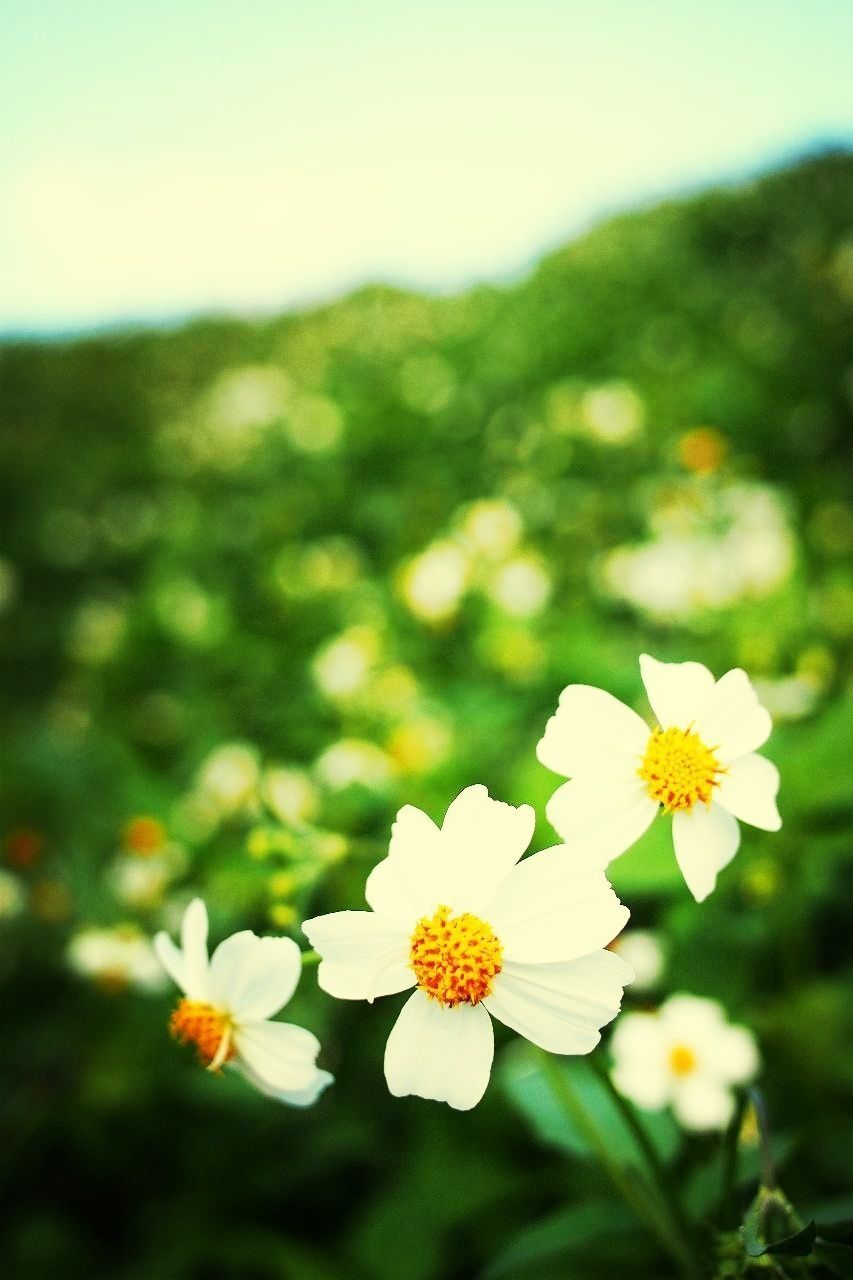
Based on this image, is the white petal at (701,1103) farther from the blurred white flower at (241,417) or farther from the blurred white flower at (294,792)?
the blurred white flower at (241,417)

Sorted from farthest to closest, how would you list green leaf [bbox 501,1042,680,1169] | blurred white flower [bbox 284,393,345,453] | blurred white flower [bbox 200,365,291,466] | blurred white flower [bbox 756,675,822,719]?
blurred white flower [bbox 200,365,291,466]
blurred white flower [bbox 284,393,345,453]
blurred white flower [bbox 756,675,822,719]
green leaf [bbox 501,1042,680,1169]

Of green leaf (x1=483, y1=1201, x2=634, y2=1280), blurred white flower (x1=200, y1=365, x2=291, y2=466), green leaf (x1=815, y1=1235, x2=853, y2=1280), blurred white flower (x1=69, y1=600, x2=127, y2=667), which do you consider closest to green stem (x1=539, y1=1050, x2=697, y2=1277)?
green leaf (x1=483, y1=1201, x2=634, y2=1280)

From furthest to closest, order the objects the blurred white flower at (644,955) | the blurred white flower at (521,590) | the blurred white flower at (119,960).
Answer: the blurred white flower at (521,590) < the blurred white flower at (119,960) < the blurred white flower at (644,955)

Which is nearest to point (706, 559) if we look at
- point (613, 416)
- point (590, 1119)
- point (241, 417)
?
point (613, 416)

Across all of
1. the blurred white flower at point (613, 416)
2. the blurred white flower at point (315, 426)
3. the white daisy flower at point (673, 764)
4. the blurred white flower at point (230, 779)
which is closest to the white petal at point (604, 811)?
the white daisy flower at point (673, 764)

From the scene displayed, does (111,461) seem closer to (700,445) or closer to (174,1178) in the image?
(700,445)

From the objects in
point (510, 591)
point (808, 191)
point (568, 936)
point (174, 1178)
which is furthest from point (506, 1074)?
point (808, 191)

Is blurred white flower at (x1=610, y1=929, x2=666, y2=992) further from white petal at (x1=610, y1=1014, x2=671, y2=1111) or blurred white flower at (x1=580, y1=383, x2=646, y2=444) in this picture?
blurred white flower at (x1=580, y1=383, x2=646, y2=444)
